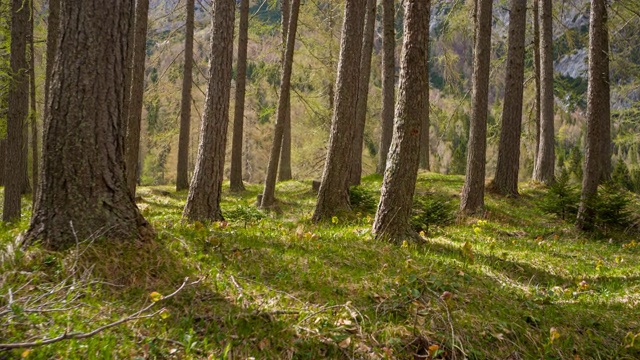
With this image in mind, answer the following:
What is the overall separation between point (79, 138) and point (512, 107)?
11.2 meters

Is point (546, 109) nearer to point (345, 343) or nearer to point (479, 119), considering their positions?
point (479, 119)

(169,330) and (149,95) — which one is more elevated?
(149,95)

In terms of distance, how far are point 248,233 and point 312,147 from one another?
1970 centimetres

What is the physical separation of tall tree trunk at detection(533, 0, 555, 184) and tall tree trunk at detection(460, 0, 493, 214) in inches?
228

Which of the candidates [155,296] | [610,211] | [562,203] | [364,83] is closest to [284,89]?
[364,83]

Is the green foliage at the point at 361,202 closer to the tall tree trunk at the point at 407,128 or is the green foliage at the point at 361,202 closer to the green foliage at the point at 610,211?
the tall tree trunk at the point at 407,128

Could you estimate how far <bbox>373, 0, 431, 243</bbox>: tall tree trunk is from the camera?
575cm

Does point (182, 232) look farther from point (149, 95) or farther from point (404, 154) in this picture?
point (149, 95)

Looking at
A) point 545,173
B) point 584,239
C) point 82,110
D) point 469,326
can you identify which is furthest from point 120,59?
point 545,173

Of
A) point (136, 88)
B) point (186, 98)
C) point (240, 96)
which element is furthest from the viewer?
point (186, 98)

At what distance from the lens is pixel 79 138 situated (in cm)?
385

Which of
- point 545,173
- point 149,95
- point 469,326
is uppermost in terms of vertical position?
point 149,95

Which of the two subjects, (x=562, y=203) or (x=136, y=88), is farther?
(x=562, y=203)

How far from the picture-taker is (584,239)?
921 cm
